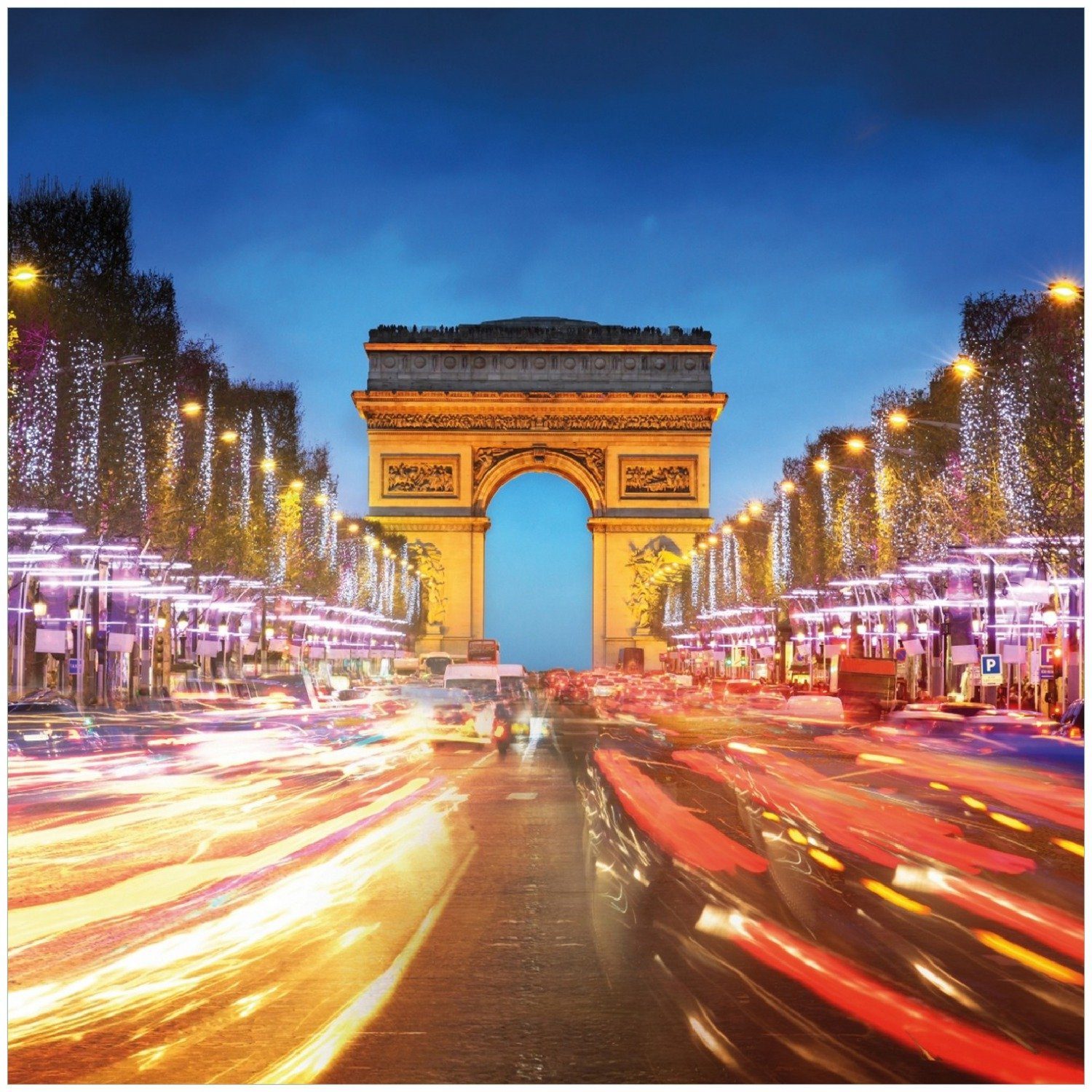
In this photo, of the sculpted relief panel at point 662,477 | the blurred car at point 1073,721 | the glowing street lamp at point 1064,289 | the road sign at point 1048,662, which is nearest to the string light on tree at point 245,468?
the road sign at point 1048,662

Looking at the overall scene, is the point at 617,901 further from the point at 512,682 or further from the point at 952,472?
the point at 512,682

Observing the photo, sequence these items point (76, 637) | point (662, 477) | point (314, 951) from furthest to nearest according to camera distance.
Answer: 1. point (662, 477)
2. point (76, 637)
3. point (314, 951)

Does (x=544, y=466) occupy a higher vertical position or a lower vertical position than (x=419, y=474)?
higher

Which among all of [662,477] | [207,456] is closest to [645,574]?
[662,477]

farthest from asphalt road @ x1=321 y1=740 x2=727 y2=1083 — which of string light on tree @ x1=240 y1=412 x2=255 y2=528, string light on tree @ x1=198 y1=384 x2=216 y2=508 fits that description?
string light on tree @ x1=240 y1=412 x2=255 y2=528

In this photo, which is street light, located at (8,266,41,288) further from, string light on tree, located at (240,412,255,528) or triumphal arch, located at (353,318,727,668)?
triumphal arch, located at (353,318,727,668)

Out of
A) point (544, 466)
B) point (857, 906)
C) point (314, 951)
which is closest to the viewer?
point (314, 951)
